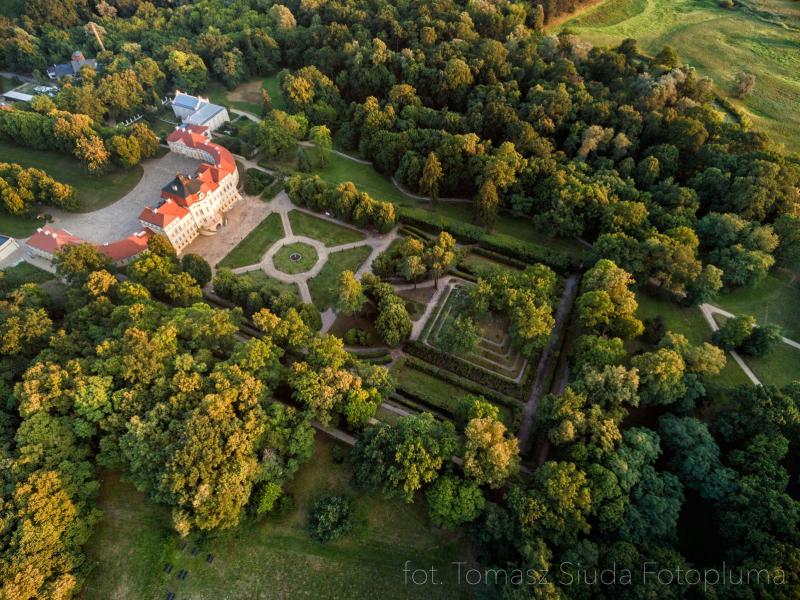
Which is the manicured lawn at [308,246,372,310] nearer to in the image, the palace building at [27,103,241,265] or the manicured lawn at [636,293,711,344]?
the palace building at [27,103,241,265]

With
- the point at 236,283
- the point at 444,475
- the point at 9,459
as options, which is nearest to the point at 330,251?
the point at 236,283

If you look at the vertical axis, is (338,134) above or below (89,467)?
above

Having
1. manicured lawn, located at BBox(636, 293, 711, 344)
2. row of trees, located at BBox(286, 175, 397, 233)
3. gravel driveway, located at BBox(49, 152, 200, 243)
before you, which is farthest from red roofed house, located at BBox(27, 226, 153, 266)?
manicured lawn, located at BBox(636, 293, 711, 344)

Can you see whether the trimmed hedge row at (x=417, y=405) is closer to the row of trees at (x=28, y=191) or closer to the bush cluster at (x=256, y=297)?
the bush cluster at (x=256, y=297)

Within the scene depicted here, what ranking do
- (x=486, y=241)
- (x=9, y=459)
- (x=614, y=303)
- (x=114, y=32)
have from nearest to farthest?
(x=9, y=459), (x=614, y=303), (x=486, y=241), (x=114, y=32)

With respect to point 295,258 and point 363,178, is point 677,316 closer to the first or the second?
point 295,258

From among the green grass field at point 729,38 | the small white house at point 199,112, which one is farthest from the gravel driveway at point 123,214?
the green grass field at point 729,38

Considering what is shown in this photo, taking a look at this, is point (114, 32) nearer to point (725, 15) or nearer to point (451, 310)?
point (451, 310)

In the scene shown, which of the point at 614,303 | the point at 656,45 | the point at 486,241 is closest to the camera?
the point at 614,303
